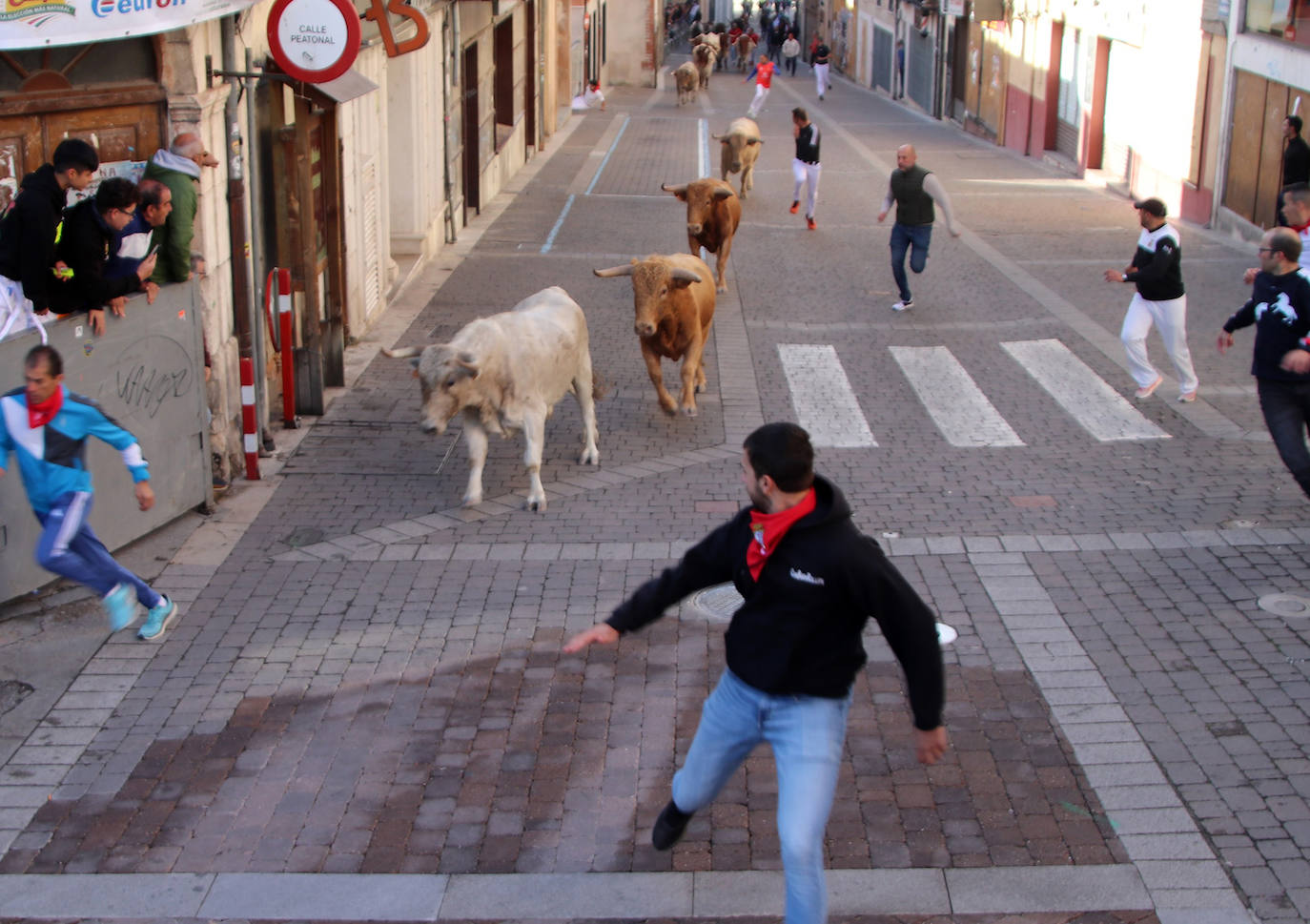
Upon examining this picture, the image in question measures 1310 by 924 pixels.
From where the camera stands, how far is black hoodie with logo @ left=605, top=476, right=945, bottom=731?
14.9 ft

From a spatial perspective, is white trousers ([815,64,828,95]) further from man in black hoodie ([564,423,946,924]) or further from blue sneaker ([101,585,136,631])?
man in black hoodie ([564,423,946,924])

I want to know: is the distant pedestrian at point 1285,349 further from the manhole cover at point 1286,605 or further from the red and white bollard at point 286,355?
the red and white bollard at point 286,355

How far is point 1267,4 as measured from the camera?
70.1 ft

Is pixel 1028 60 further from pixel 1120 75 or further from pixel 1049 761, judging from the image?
pixel 1049 761

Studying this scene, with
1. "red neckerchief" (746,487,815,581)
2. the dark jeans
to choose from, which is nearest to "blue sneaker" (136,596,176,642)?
"red neckerchief" (746,487,815,581)

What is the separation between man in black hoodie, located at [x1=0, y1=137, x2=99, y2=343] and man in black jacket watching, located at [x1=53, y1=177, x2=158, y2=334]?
184 mm

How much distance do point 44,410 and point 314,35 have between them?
194 inches

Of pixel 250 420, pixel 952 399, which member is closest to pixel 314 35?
pixel 250 420

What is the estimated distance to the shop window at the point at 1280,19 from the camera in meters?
20.1

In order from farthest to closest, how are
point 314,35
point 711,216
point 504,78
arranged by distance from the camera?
point 504,78
point 711,216
point 314,35

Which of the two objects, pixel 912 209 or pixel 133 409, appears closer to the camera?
pixel 133 409

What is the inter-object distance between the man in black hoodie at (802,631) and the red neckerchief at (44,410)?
371cm

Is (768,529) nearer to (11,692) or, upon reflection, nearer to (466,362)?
(11,692)

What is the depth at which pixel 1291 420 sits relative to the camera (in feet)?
29.0
